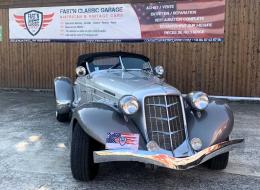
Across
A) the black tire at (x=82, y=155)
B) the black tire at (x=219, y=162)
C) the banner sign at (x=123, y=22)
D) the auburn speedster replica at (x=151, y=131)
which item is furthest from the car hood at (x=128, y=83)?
the banner sign at (x=123, y=22)

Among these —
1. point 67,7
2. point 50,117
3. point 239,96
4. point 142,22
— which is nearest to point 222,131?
point 50,117

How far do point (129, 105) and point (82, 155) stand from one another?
79cm

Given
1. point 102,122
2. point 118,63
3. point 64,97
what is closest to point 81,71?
point 118,63

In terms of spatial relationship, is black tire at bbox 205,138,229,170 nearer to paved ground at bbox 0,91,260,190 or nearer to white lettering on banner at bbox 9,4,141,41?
paved ground at bbox 0,91,260,190

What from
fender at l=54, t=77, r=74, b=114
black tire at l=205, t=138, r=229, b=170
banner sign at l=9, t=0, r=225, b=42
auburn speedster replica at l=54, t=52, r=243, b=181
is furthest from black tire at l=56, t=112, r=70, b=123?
banner sign at l=9, t=0, r=225, b=42

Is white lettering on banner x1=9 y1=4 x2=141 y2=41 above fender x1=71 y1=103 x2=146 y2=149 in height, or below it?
above

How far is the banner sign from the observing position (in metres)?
11.1

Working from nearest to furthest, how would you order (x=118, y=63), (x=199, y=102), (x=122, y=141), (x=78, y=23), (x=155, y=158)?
(x=155, y=158) < (x=122, y=141) < (x=199, y=102) < (x=118, y=63) < (x=78, y=23)

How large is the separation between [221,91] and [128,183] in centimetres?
681

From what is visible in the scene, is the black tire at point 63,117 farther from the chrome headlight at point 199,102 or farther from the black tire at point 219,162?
the black tire at point 219,162

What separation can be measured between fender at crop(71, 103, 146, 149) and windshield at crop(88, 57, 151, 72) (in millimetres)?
2090

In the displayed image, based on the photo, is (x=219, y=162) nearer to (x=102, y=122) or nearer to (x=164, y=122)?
(x=164, y=122)

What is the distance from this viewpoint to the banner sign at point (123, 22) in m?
11.1

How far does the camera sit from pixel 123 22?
12055mm
